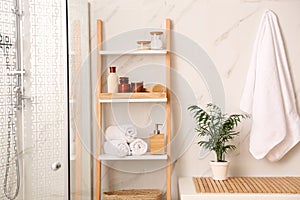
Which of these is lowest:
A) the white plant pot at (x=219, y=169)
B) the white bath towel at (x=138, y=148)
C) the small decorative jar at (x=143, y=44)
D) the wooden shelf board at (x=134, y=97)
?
the white plant pot at (x=219, y=169)

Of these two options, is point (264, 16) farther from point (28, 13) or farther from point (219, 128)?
point (28, 13)

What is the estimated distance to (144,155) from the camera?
2883 millimetres

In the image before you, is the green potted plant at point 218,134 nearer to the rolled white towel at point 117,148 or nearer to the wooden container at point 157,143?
Answer: the wooden container at point 157,143

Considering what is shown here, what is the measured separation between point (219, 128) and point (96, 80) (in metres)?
0.80

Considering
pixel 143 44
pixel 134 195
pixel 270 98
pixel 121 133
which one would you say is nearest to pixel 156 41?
pixel 143 44

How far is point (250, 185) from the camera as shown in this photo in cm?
274

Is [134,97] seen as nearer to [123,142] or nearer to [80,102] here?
[123,142]

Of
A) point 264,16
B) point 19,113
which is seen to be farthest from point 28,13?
point 264,16

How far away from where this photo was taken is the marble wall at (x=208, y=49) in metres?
2.97

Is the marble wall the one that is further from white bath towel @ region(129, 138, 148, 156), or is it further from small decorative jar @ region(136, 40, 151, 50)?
white bath towel @ region(129, 138, 148, 156)

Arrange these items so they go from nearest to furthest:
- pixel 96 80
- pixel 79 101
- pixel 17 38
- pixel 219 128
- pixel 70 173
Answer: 1. pixel 17 38
2. pixel 70 173
3. pixel 79 101
4. pixel 219 128
5. pixel 96 80

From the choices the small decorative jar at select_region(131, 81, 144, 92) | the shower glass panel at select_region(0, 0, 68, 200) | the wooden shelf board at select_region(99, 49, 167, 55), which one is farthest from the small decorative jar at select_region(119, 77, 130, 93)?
the shower glass panel at select_region(0, 0, 68, 200)

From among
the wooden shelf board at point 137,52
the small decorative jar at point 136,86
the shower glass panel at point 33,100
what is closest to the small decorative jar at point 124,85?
the small decorative jar at point 136,86

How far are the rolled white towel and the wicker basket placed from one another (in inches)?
9.6
